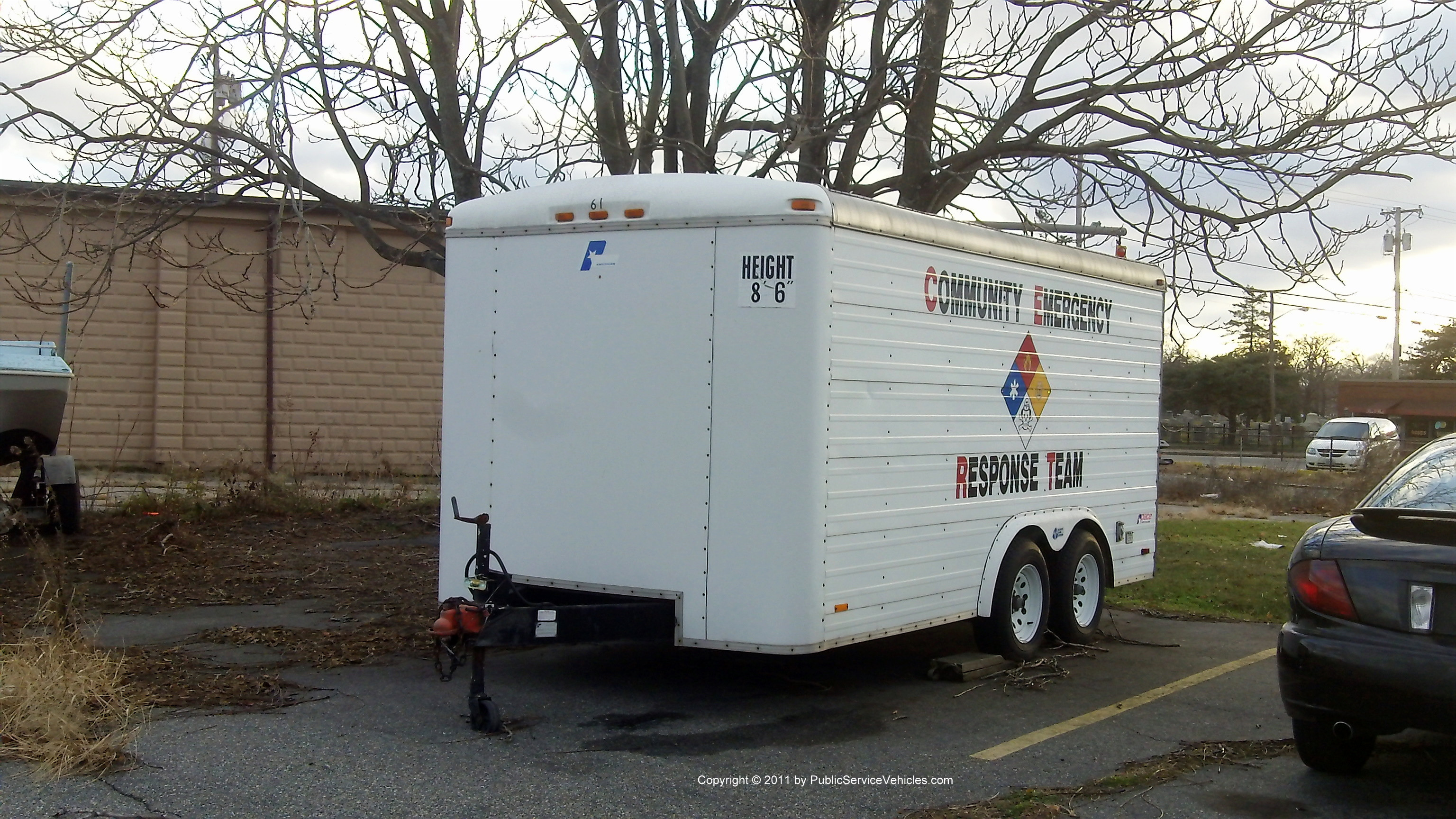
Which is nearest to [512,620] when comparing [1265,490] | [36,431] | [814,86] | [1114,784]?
[1114,784]

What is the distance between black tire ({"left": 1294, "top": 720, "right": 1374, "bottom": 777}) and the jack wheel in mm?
3588

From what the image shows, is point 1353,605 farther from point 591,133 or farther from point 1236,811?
point 591,133

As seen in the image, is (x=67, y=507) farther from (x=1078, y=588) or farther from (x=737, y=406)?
(x=1078, y=588)

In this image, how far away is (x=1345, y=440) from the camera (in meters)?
35.3

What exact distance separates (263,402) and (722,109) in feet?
40.1

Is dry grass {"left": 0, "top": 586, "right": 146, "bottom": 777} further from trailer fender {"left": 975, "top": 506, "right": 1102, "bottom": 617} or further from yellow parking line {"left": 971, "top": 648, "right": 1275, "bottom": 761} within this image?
trailer fender {"left": 975, "top": 506, "right": 1102, "bottom": 617}

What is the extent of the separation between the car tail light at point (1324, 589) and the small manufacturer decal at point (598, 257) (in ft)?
11.8

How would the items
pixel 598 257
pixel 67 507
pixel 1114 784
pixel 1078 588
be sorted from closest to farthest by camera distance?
pixel 1114 784
pixel 598 257
pixel 1078 588
pixel 67 507

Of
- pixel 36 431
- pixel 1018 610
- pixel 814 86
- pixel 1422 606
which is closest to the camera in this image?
pixel 1422 606

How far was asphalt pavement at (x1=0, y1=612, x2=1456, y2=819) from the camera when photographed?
4.91m

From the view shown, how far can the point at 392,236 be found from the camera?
64.9ft

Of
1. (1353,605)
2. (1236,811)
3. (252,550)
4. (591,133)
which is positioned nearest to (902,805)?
(1236,811)

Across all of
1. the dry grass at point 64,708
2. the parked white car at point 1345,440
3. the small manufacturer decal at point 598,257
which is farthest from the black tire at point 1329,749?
the parked white car at point 1345,440

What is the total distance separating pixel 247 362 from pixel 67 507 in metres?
8.25
